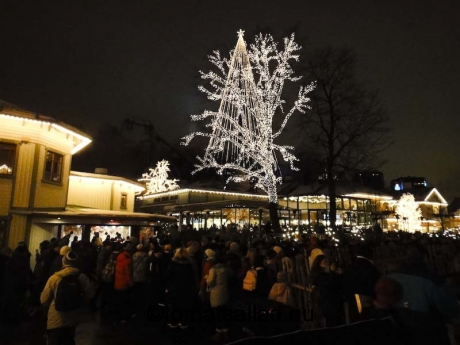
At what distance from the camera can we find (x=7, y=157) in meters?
14.3

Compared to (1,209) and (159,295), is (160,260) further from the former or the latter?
(1,209)

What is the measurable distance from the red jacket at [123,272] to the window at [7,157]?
8.93 meters

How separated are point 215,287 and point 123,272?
2639 millimetres

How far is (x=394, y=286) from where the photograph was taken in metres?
3.48

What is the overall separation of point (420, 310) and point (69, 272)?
4642 millimetres

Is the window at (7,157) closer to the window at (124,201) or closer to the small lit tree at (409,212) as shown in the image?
the window at (124,201)

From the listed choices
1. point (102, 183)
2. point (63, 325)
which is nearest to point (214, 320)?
point (63, 325)

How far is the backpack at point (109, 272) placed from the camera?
8914mm

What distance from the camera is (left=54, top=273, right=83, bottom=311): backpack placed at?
4.82 metres

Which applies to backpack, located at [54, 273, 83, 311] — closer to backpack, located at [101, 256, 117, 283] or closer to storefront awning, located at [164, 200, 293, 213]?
backpack, located at [101, 256, 117, 283]

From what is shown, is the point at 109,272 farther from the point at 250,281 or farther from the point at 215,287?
the point at 250,281

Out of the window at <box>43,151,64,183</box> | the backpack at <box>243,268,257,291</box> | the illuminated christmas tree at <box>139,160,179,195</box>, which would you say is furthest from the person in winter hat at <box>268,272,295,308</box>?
the illuminated christmas tree at <box>139,160,179,195</box>

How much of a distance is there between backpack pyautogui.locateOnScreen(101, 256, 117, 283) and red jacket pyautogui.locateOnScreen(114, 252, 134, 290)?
487mm

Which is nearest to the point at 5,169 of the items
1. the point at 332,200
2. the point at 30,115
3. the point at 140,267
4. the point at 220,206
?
the point at 30,115
